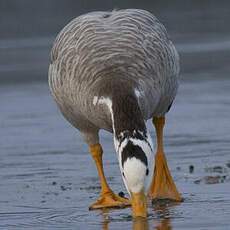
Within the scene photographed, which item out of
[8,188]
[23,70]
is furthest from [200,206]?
[23,70]

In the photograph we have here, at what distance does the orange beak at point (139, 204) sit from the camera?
29.9ft

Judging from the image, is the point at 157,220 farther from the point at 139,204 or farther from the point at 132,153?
the point at 132,153

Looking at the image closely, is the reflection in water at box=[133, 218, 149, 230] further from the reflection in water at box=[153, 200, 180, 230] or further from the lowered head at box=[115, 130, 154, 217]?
the lowered head at box=[115, 130, 154, 217]

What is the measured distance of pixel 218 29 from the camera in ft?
80.1

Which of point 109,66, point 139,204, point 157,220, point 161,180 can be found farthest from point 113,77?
point 139,204

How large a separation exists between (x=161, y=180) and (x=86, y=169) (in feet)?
3.44

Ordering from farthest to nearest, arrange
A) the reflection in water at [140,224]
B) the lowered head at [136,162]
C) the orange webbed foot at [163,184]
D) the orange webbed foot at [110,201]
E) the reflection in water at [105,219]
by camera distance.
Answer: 1. the orange webbed foot at [163,184]
2. the orange webbed foot at [110,201]
3. the reflection in water at [105,219]
4. the reflection in water at [140,224]
5. the lowered head at [136,162]

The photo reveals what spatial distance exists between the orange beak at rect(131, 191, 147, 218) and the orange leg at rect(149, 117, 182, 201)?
53.8 inches

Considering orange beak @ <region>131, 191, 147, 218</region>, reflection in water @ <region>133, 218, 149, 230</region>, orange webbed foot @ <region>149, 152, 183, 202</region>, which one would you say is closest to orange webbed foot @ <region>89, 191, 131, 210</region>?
orange webbed foot @ <region>149, 152, 183, 202</region>

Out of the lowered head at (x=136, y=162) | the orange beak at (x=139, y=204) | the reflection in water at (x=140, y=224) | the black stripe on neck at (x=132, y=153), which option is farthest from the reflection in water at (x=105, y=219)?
the black stripe on neck at (x=132, y=153)

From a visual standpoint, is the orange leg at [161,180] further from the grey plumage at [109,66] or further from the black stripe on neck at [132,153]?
the black stripe on neck at [132,153]

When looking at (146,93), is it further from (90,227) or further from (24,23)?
(24,23)

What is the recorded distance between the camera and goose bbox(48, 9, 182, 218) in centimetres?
1024

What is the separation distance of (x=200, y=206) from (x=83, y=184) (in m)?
1.48
